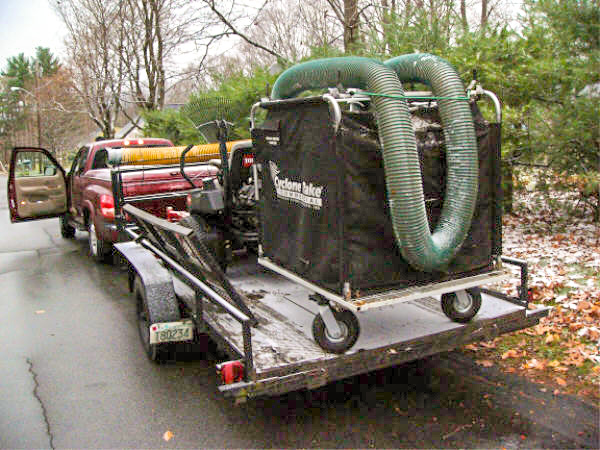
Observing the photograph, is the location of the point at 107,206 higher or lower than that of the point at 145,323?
higher

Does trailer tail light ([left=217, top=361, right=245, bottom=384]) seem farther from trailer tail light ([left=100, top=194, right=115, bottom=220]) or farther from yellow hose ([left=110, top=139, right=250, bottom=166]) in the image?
trailer tail light ([left=100, top=194, right=115, bottom=220])

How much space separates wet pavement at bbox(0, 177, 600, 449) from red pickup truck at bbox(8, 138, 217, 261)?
120 inches

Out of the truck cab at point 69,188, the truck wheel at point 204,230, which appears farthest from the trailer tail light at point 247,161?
the truck cab at point 69,188

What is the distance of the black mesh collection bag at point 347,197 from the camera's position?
12.0 ft

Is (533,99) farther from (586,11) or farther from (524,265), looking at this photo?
(524,265)

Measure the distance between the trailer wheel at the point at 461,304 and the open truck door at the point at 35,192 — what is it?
8850mm

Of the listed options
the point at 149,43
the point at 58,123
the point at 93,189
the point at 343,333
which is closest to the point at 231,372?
the point at 343,333

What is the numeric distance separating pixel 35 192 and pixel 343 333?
9.15 m

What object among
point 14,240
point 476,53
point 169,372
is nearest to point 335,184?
point 169,372

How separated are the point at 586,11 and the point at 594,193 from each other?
256 centimetres

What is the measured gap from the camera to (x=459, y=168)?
153 inches

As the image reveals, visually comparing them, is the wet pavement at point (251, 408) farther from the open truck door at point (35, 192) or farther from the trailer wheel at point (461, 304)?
the open truck door at point (35, 192)

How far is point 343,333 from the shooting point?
3.93 m

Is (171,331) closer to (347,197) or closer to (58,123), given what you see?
A: (347,197)
